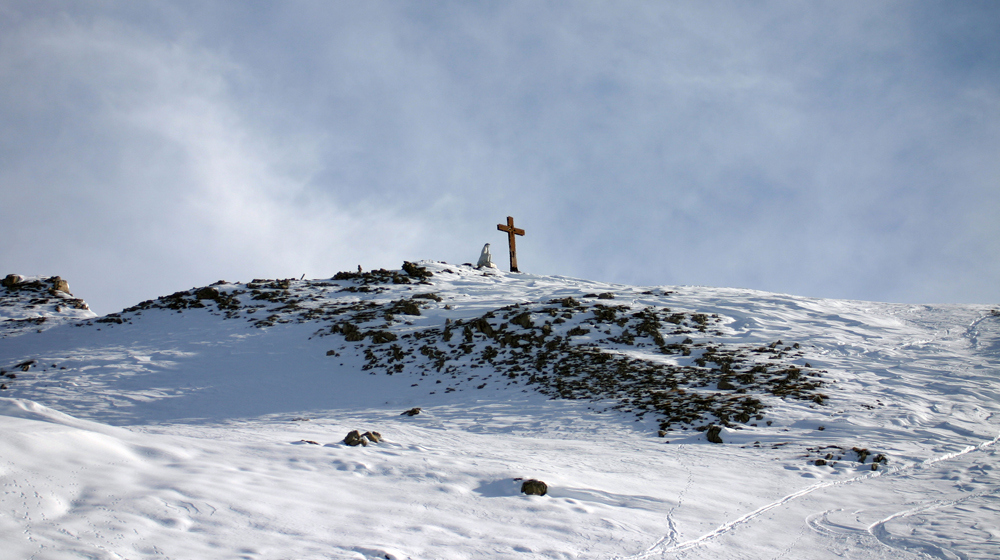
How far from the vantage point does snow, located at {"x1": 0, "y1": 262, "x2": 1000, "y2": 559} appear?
4348 millimetres

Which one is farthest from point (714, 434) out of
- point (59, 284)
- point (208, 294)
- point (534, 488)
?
point (59, 284)

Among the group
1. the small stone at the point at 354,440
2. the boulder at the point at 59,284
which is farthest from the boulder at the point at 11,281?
the small stone at the point at 354,440

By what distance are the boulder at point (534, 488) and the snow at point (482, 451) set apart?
14 cm

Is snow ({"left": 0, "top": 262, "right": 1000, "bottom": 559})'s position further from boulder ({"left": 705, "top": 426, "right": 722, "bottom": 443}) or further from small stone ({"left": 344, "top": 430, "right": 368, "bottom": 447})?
small stone ({"left": 344, "top": 430, "right": 368, "bottom": 447})

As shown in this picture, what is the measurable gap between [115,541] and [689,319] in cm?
1511

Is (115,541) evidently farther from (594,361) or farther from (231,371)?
(231,371)

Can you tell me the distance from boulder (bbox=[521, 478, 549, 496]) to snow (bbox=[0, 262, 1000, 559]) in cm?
14

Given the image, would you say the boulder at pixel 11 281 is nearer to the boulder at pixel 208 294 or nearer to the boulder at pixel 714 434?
the boulder at pixel 208 294

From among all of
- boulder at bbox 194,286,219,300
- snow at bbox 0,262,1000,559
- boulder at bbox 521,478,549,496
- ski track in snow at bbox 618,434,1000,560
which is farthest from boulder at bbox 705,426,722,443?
boulder at bbox 194,286,219,300

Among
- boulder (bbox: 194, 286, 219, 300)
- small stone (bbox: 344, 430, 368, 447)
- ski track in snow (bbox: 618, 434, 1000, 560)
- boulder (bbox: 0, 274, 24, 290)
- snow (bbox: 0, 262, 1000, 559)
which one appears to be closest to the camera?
snow (bbox: 0, 262, 1000, 559)

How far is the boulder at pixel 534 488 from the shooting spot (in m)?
5.80

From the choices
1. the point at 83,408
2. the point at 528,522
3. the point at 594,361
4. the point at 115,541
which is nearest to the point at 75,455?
the point at 115,541

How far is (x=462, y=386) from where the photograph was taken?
1373 cm

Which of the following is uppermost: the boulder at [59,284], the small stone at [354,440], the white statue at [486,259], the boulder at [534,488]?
the white statue at [486,259]
